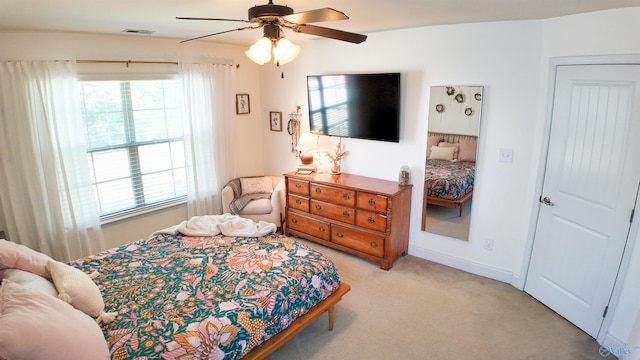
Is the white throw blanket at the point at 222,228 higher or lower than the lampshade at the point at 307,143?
lower

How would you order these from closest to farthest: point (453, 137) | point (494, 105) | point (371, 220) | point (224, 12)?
point (224, 12) → point (494, 105) → point (453, 137) → point (371, 220)

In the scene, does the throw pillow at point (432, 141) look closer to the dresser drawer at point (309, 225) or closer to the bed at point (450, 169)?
the bed at point (450, 169)

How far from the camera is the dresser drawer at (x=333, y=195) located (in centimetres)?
396

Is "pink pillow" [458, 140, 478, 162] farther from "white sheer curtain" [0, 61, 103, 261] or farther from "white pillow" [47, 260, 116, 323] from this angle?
"white sheer curtain" [0, 61, 103, 261]

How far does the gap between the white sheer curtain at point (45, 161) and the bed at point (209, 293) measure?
1.03 meters

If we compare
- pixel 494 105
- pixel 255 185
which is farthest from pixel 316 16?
pixel 255 185

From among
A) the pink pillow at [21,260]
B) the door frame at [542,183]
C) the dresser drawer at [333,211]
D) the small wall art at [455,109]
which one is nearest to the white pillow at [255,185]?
the dresser drawer at [333,211]

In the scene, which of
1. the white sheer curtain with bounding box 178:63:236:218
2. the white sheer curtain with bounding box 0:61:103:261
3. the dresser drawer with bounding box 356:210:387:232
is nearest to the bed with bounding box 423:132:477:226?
the dresser drawer with bounding box 356:210:387:232

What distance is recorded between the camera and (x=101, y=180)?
394 cm

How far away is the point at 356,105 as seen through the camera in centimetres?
410

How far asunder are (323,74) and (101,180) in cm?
277

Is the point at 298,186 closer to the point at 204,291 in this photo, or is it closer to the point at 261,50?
the point at 204,291

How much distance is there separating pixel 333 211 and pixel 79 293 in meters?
2.58

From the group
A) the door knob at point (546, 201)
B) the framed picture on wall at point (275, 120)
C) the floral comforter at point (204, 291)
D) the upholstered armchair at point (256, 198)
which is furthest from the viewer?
the framed picture on wall at point (275, 120)
